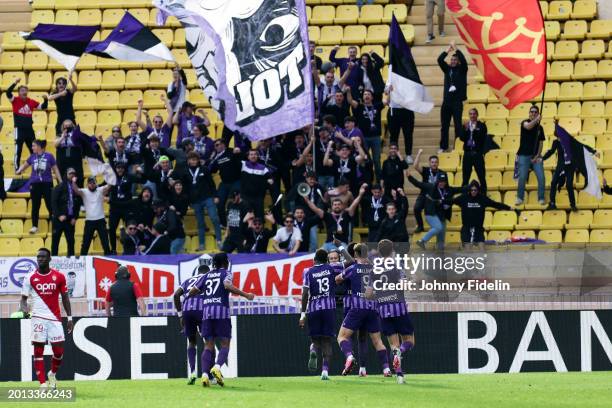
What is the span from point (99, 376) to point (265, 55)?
20.6ft

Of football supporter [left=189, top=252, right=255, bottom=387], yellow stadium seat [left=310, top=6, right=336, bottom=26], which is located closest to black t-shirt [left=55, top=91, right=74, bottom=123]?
yellow stadium seat [left=310, top=6, right=336, bottom=26]

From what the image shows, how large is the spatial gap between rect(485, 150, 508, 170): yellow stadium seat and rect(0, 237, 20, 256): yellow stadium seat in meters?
8.99

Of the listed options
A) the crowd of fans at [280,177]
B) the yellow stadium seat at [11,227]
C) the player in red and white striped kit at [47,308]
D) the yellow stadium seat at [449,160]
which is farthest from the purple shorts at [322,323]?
the yellow stadium seat at [11,227]

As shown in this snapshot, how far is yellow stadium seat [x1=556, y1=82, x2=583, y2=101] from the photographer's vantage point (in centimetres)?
2784

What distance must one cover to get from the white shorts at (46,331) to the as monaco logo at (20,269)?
7.11 metres

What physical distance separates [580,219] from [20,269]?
1003 centimetres

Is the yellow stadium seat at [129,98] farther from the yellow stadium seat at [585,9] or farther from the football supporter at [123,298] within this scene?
the yellow stadium seat at [585,9]

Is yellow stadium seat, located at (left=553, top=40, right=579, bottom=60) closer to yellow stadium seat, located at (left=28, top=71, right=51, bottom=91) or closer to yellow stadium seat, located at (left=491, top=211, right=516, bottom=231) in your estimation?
yellow stadium seat, located at (left=491, top=211, right=516, bottom=231)

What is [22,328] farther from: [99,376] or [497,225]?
[497,225]

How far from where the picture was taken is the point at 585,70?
28328mm

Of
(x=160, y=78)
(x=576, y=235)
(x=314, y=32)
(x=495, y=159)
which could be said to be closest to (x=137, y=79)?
(x=160, y=78)

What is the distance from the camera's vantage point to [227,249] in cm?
2377

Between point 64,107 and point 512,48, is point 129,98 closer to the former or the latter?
point 64,107

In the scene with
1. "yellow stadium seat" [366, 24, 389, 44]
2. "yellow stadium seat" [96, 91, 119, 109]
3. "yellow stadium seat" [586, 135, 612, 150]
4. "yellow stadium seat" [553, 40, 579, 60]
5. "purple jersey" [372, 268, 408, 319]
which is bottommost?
"purple jersey" [372, 268, 408, 319]
